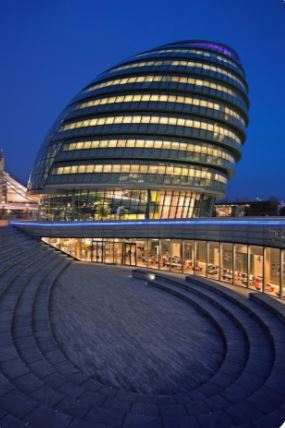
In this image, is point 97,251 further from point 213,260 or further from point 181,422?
point 181,422

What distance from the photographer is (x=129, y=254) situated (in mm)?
35062

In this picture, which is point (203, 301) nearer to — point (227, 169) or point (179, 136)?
point (179, 136)

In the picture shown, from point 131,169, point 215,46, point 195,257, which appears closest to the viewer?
point 195,257

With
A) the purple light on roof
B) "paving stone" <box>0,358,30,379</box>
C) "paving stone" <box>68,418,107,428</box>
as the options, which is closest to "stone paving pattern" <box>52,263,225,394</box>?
"paving stone" <box>0,358,30,379</box>

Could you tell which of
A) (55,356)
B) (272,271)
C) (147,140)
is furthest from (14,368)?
(147,140)

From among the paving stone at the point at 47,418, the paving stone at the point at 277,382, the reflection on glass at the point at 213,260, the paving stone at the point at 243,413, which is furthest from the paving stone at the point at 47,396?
the reflection on glass at the point at 213,260

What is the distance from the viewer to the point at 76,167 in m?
52.8

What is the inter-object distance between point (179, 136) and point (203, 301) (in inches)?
1460

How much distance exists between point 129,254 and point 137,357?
22462 millimetres

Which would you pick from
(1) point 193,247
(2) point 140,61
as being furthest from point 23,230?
(2) point 140,61

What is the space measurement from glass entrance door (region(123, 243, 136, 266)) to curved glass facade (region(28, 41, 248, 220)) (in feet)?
55.4

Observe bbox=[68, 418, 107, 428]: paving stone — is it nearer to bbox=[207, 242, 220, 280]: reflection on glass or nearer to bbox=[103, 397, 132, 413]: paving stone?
bbox=[103, 397, 132, 413]: paving stone

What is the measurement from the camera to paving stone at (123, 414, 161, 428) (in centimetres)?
790

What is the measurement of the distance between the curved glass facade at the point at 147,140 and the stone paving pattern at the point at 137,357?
30732 millimetres
